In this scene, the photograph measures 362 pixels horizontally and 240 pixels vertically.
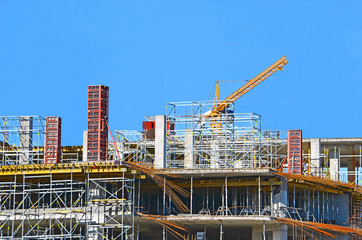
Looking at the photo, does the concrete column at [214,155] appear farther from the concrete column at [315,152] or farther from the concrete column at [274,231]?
the concrete column at [315,152]

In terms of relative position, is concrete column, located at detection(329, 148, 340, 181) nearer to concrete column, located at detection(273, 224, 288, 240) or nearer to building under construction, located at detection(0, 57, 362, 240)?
building under construction, located at detection(0, 57, 362, 240)

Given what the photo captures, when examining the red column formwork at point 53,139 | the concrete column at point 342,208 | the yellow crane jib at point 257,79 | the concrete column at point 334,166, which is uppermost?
the yellow crane jib at point 257,79

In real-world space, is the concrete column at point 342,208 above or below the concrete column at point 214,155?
below

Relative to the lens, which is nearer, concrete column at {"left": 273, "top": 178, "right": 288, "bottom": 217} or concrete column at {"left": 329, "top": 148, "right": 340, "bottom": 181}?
concrete column at {"left": 273, "top": 178, "right": 288, "bottom": 217}

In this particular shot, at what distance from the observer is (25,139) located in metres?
87.9

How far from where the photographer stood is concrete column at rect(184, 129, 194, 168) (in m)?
87.9

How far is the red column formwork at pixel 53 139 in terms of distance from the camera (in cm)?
8144

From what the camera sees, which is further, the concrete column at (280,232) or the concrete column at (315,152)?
the concrete column at (315,152)

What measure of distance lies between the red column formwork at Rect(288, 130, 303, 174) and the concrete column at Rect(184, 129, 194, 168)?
10732mm

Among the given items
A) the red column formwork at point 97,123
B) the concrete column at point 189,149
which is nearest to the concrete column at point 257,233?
the concrete column at point 189,149

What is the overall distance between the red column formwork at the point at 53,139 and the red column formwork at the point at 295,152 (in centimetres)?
2492

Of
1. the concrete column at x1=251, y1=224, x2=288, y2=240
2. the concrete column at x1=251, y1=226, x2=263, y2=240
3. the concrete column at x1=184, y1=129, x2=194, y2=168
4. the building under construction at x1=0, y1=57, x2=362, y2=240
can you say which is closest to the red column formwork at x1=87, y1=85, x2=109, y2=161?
the building under construction at x1=0, y1=57, x2=362, y2=240

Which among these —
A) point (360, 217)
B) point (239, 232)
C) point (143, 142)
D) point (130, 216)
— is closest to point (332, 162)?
point (360, 217)

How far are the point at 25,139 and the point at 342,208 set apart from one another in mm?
36765
